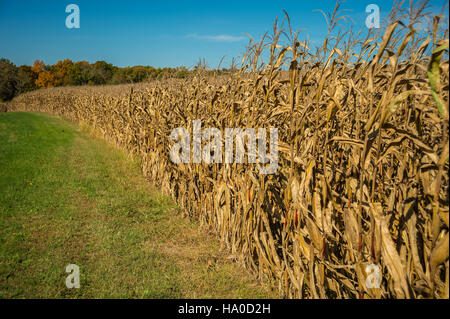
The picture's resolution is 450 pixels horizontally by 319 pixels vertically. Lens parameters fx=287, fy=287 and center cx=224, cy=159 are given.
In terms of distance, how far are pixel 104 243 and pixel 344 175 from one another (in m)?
3.41

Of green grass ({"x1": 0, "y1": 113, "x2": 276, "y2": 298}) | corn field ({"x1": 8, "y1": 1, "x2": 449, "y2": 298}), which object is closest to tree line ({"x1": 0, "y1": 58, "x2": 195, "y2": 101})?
green grass ({"x1": 0, "y1": 113, "x2": 276, "y2": 298})

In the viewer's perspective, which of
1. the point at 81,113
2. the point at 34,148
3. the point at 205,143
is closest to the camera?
the point at 205,143

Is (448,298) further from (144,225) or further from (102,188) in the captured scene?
(102,188)

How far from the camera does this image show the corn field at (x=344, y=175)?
175 centimetres

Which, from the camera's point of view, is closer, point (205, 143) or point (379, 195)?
point (379, 195)

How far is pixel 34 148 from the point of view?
417 inches

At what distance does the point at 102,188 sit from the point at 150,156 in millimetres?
1302

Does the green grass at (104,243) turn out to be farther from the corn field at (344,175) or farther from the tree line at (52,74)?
the tree line at (52,74)

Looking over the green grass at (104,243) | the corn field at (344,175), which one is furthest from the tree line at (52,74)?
the corn field at (344,175)

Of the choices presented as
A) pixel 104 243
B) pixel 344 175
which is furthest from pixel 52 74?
pixel 344 175

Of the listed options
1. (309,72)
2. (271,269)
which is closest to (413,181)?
(309,72)

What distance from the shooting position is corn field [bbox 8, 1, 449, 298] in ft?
5.73

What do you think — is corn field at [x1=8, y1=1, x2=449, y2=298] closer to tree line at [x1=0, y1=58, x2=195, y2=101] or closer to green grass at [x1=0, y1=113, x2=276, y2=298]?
green grass at [x1=0, y1=113, x2=276, y2=298]

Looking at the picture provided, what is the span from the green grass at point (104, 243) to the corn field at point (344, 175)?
0.48 m
